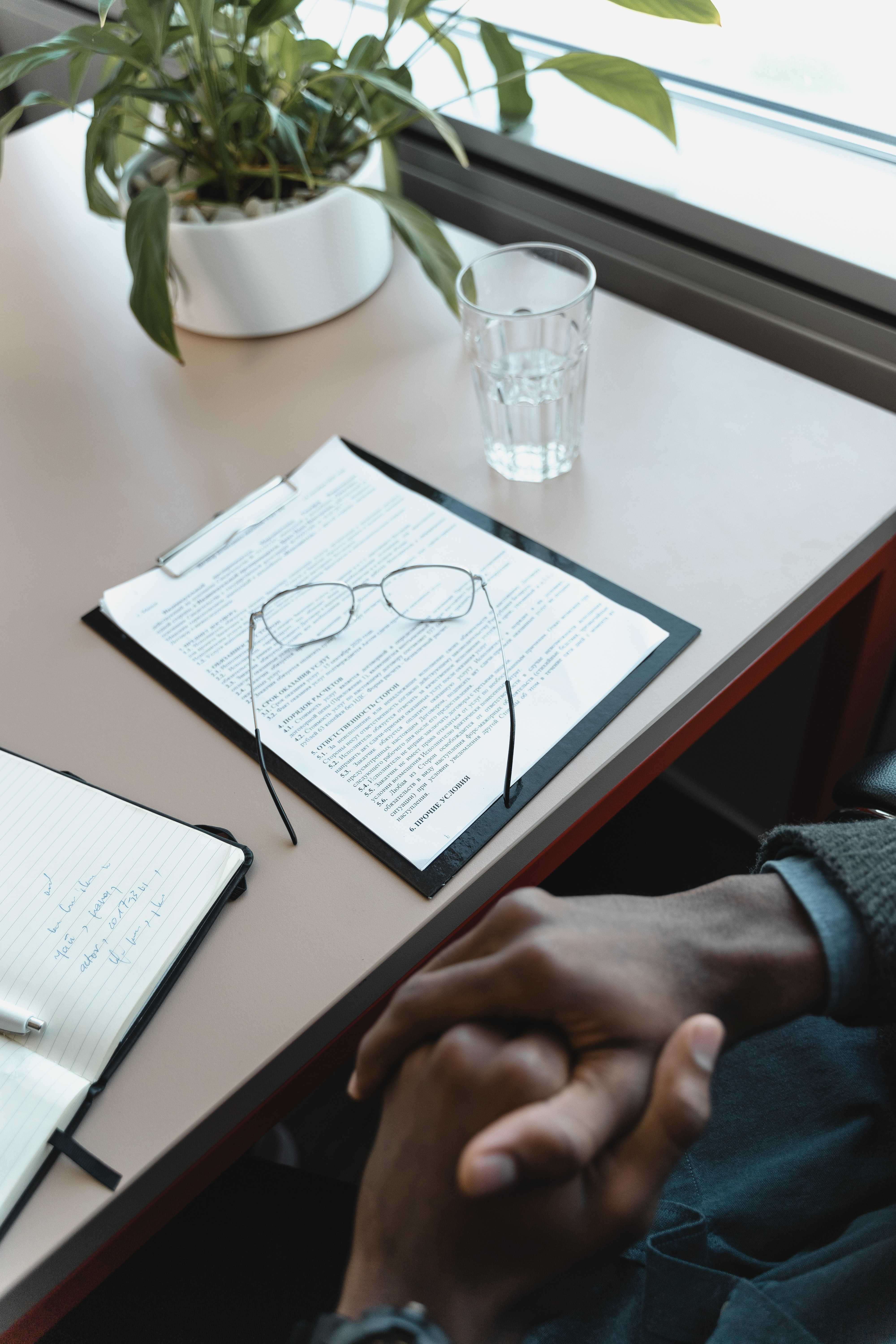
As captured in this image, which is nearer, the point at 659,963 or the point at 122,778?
the point at 659,963

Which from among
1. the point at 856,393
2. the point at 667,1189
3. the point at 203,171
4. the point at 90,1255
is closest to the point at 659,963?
the point at 667,1189

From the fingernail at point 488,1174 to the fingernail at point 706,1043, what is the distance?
0.10 meters

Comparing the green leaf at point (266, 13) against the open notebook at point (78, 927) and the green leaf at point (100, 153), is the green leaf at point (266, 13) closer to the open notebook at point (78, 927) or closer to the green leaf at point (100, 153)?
the green leaf at point (100, 153)

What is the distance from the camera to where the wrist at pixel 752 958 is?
51cm

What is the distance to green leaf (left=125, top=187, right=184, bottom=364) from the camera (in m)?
0.88

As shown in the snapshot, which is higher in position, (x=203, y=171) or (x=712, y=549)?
(x=203, y=171)

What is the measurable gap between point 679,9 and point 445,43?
28 cm

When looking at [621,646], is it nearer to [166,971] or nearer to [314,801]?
[314,801]

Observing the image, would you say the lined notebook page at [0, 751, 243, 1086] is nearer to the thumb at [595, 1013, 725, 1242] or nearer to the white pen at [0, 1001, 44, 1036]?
the white pen at [0, 1001, 44, 1036]

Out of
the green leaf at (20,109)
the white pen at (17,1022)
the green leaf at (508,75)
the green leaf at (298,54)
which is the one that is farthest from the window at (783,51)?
the white pen at (17,1022)

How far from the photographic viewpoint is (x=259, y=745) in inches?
26.8

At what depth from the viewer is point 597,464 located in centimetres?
86

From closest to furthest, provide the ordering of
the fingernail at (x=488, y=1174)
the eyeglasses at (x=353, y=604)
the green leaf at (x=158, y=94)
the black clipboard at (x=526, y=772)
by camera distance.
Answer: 1. the fingernail at (x=488, y=1174)
2. the black clipboard at (x=526, y=772)
3. the eyeglasses at (x=353, y=604)
4. the green leaf at (x=158, y=94)

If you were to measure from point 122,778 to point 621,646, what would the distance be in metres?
Result: 0.37
